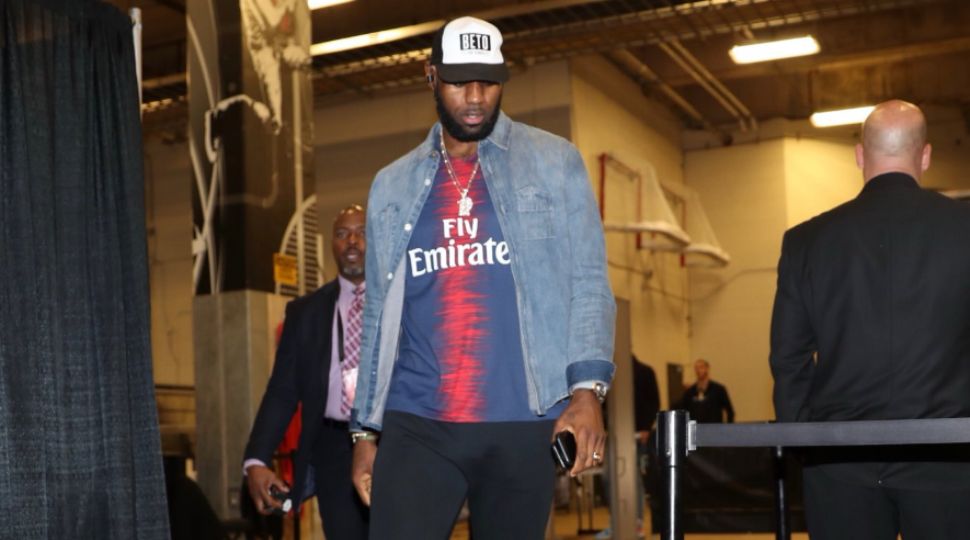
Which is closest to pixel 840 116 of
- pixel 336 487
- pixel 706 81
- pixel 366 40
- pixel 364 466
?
pixel 706 81

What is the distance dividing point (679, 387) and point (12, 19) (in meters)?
14.8

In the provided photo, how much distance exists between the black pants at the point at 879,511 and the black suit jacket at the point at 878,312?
6 centimetres

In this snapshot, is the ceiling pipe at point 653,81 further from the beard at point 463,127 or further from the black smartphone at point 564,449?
the black smartphone at point 564,449

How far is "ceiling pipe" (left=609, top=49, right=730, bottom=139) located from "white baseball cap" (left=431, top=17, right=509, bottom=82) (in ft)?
37.0

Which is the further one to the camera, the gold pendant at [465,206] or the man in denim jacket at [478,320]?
the gold pendant at [465,206]

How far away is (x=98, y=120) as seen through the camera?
344 cm

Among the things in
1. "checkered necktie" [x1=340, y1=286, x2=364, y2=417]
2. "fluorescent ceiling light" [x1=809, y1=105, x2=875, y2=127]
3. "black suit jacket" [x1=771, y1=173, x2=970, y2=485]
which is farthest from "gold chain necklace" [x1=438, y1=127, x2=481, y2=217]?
"fluorescent ceiling light" [x1=809, y1=105, x2=875, y2=127]

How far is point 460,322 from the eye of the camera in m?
2.56

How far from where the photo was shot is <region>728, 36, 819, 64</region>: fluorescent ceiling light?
13156 millimetres

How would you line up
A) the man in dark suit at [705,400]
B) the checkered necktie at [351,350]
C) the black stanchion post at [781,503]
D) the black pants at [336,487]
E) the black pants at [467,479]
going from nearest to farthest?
the black pants at [467,479]
the black stanchion post at [781,503]
the black pants at [336,487]
the checkered necktie at [351,350]
the man in dark suit at [705,400]

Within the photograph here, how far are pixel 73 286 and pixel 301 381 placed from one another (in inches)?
50.7

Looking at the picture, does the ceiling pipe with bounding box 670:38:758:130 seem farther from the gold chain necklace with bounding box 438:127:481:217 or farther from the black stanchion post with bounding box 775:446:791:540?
the gold chain necklace with bounding box 438:127:481:217

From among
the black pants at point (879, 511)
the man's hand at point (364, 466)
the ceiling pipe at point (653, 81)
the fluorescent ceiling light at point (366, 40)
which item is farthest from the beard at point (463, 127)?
the ceiling pipe at point (653, 81)

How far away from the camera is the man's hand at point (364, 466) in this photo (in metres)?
2.73
